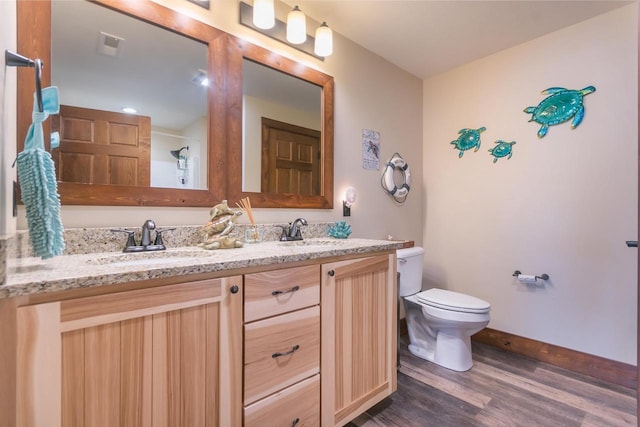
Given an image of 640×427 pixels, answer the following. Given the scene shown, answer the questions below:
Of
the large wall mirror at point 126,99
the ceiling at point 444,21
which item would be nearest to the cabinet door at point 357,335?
the large wall mirror at point 126,99

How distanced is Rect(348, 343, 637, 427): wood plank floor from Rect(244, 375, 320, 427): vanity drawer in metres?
0.41

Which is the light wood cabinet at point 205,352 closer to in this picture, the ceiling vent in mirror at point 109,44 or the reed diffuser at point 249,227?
the reed diffuser at point 249,227

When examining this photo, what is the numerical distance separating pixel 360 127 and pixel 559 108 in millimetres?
1344

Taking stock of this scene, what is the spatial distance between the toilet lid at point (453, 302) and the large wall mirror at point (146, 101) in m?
1.20

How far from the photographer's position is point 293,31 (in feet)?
→ 5.18

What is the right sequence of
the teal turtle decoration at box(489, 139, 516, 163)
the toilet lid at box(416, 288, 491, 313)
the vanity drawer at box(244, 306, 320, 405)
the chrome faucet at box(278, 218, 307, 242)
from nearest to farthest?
1. the vanity drawer at box(244, 306, 320, 405)
2. the chrome faucet at box(278, 218, 307, 242)
3. the toilet lid at box(416, 288, 491, 313)
4. the teal turtle decoration at box(489, 139, 516, 163)

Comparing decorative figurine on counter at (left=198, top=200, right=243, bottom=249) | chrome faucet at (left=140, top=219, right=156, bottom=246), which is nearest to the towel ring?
chrome faucet at (left=140, top=219, right=156, bottom=246)

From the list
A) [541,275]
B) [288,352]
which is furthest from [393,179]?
[288,352]

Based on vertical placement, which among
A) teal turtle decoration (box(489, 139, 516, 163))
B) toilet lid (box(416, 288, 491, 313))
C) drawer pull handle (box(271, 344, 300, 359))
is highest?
teal turtle decoration (box(489, 139, 516, 163))

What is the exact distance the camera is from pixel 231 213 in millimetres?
1372

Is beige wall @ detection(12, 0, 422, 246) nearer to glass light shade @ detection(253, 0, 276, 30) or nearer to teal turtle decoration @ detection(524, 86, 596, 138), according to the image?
glass light shade @ detection(253, 0, 276, 30)

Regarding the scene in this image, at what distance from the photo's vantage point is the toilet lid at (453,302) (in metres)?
1.76

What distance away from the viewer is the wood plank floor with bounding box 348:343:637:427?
Answer: 55.9 inches

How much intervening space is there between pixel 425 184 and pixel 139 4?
7.79 feet
